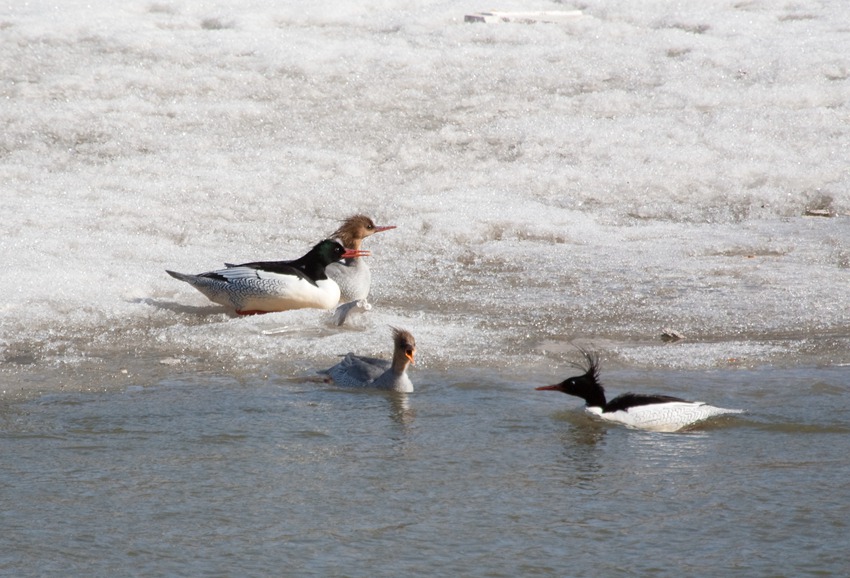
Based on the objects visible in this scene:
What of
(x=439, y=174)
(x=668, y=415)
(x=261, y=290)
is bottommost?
(x=668, y=415)

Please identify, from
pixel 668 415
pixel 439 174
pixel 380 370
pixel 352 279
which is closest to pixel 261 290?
pixel 352 279

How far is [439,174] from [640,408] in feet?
17.9

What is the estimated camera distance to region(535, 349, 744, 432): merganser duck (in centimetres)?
556

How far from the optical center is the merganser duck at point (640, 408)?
18.2ft

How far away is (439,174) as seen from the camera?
35.1 ft

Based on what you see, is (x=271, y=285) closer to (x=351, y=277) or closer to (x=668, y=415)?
(x=351, y=277)

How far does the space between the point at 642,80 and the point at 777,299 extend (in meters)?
5.20

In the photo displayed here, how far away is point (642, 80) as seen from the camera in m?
12.5

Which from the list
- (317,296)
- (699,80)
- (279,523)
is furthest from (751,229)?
(279,523)

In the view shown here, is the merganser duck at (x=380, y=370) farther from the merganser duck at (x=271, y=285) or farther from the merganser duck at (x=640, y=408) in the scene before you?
the merganser duck at (x=271, y=285)

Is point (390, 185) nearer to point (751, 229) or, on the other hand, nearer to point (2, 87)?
point (751, 229)

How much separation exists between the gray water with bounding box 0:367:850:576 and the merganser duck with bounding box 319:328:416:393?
0.27 ft

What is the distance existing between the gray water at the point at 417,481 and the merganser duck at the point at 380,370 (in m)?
0.08

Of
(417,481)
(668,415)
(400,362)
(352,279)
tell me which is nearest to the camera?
(417,481)
